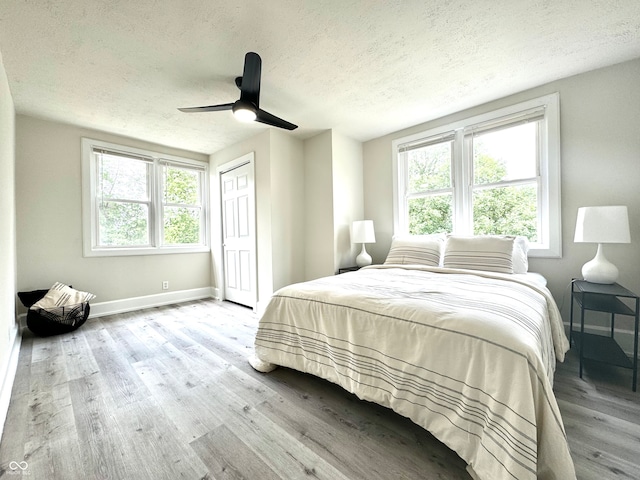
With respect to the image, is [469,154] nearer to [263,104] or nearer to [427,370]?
[263,104]

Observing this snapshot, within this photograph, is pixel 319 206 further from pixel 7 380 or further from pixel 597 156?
pixel 7 380

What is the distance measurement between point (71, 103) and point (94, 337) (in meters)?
2.51

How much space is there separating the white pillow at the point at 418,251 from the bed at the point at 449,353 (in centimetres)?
68

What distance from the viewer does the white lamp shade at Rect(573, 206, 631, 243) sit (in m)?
1.99

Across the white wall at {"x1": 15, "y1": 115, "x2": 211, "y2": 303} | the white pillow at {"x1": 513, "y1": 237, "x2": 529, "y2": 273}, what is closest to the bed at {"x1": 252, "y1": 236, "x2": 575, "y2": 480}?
the white pillow at {"x1": 513, "y1": 237, "x2": 529, "y2": 273}

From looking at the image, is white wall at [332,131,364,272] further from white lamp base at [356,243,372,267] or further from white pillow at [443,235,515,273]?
white pillow at [443,235,515,273]

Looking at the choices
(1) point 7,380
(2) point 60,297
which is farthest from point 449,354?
(2) point 60,297

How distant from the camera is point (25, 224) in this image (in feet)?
10.1

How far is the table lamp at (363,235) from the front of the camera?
357 centimetres

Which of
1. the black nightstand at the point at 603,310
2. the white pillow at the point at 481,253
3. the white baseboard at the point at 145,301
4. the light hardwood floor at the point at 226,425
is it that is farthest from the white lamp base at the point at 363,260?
the white baseboard at the point at 145,301

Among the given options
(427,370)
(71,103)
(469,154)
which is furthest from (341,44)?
(71,103)

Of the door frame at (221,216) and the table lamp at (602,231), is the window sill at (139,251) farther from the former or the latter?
the table lamp at (602,231)

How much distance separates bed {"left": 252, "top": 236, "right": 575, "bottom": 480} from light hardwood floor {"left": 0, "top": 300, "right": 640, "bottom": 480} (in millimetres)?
176

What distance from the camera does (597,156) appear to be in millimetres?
2441
